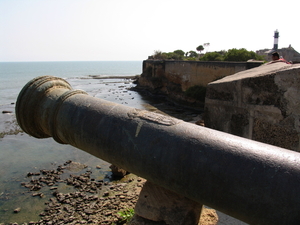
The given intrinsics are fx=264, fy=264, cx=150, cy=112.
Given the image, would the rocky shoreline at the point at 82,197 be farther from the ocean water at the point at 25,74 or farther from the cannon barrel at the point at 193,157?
the ocean water at the point at 25,74

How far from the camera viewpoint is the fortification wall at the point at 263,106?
9.11ft

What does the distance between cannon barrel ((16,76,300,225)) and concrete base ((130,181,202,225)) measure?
1.07 ft

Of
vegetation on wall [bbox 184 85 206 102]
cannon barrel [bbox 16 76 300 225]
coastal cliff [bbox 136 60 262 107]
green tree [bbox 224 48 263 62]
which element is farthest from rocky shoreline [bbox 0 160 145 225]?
green tree [bbox 224 48 263 62]

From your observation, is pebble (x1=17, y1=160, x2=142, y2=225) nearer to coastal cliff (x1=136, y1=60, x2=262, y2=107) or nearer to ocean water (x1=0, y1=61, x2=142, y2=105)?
coastal cliff (x1=136, y1=60, x2=262, y2=107)

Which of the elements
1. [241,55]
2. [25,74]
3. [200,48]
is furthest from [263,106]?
[25,74]

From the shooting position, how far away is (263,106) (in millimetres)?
3010

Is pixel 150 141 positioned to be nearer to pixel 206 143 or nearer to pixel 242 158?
pixel 206 143

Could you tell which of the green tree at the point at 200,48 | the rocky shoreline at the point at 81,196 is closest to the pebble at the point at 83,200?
the rocky shoreline at the point at 81,196

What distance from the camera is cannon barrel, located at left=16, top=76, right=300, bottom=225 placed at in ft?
4.87

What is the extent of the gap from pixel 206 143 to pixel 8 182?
836cm

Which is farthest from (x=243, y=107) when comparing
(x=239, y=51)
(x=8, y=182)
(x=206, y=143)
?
(x=239, y=51)

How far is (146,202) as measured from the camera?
94.0 inches

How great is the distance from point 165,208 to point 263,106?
64.9 inches

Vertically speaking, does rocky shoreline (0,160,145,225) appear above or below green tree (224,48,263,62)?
below
